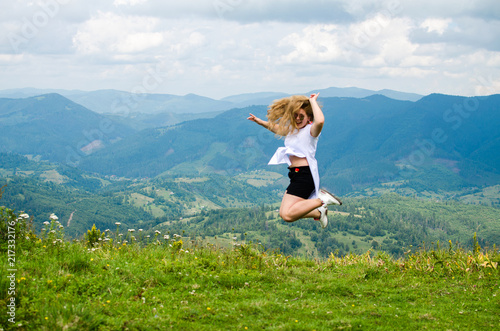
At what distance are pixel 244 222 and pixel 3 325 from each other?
18030 centimetres

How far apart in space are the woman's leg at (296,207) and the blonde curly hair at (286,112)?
1462mm

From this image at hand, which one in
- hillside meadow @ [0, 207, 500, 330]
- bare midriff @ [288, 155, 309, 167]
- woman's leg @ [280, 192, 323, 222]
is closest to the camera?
hillside meadow @ [0, 207, 500, 330]

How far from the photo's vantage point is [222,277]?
827 cm

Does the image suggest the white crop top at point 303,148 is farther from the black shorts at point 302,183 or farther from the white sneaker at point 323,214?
the white sneaker at point 323,214

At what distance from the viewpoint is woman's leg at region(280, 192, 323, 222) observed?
825cm

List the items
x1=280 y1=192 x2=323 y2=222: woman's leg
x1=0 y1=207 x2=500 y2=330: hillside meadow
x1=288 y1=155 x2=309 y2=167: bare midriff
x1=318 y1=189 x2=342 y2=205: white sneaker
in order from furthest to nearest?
x1=318 y1=189 x2=342 y2=205: white sneaker, x1=288 y1=155 x2=309 y2=167: bare midriff, x1=280 y1=192 x2=323 y2=222: woman's leg, x1=0 y1=207 x2=500 y2=330: hillside meadow

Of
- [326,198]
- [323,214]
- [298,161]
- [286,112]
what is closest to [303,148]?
[298,161]

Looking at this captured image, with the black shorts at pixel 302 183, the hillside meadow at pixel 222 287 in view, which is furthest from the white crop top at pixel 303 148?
the hillside meadow at pixel 222 287

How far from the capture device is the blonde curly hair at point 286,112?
28.4ft

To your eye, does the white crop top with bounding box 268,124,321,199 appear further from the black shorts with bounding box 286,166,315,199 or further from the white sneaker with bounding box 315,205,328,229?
the white sneaker with bounding box 315,205,328,229

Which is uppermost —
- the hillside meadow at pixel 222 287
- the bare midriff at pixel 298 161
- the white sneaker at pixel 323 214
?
the bare midriff at pixel 298 161

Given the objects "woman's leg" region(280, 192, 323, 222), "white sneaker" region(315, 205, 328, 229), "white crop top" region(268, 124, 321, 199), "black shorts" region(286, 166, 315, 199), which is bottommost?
"white sneaker" region(315, 205, 328, 229)

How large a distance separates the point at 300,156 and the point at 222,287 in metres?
3.09

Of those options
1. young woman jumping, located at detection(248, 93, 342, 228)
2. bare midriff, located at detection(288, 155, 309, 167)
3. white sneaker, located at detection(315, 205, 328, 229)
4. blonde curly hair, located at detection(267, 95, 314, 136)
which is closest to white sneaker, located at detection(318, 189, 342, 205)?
young woman jumping, located at detection(248, 93, 342, 228)
